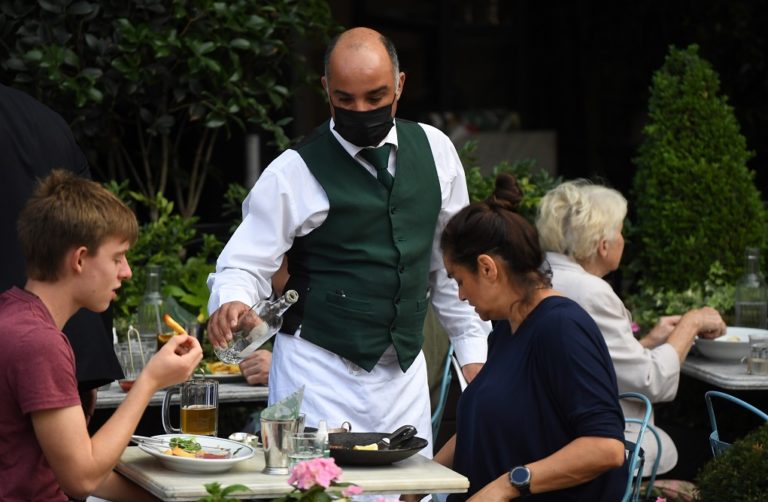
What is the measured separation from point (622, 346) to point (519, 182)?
1.74m

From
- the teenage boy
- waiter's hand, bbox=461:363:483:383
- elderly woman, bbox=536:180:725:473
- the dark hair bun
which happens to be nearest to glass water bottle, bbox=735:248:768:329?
elderly woman, bbox=536:180:725:473

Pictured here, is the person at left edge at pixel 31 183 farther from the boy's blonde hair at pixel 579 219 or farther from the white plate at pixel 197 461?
the boy's blonde hair at pixel 579 219

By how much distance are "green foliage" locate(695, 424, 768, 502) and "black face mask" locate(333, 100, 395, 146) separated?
1244mm

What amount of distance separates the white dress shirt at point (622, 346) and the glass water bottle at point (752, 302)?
95 centimetres

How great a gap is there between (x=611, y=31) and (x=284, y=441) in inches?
256

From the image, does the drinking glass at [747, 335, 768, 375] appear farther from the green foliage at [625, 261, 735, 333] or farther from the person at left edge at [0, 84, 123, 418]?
the person at left edge at [0, 84, 123, 418]

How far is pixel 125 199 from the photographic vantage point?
20.1ft

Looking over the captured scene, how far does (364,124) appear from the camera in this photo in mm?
3709

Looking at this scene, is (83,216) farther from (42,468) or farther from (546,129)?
(546,129)

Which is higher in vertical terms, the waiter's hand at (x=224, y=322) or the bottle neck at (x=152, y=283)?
the waiter's hand at (x=224, y=322)

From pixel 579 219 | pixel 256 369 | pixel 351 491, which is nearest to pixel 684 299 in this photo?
pixel 579 219

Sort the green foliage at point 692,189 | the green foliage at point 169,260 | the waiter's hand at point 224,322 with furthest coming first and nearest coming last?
the green foliage at point 692,189
the green foliage at point 169,260
the waiter's hand at point 224,322

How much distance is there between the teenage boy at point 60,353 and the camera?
2.73m

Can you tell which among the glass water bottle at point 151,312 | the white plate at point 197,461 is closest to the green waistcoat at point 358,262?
the white plate at point 197,461
